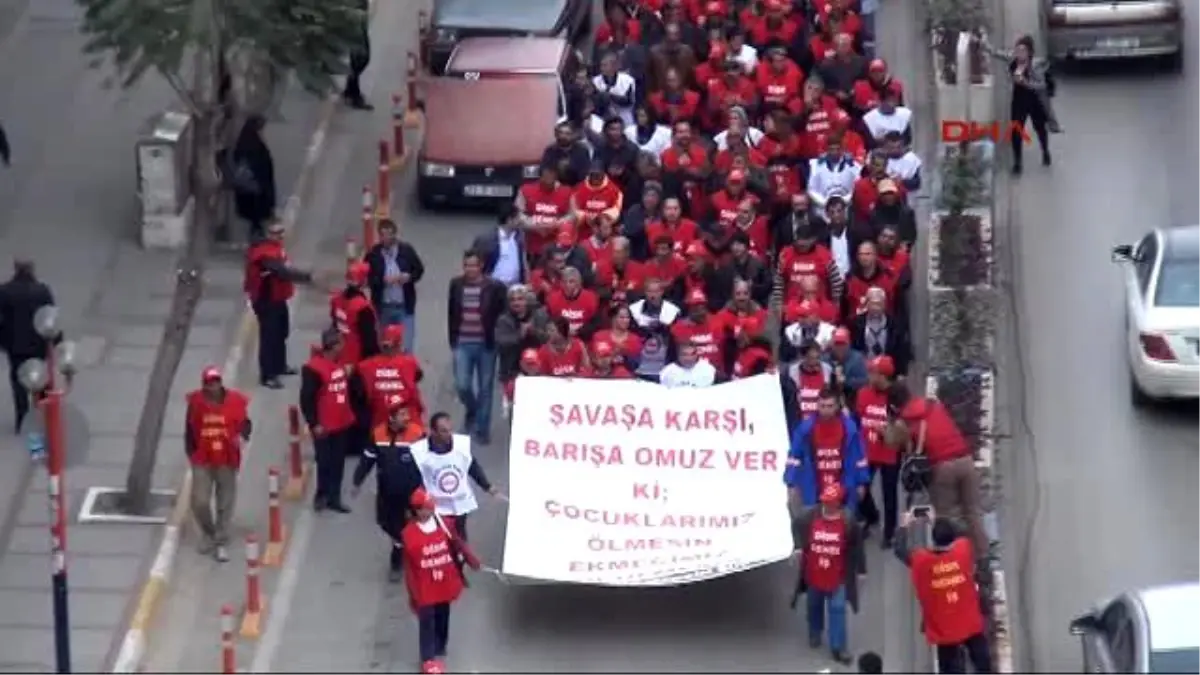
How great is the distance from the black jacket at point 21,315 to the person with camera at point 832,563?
281 inches

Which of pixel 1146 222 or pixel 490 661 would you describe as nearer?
pixel 490 661

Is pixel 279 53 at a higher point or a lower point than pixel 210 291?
higher

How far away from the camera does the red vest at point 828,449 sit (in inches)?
935

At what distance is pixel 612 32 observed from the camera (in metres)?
32.9

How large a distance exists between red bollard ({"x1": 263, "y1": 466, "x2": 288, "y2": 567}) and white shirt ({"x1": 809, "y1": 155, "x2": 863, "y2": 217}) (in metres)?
5.63

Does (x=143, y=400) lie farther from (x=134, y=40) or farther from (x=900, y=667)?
(x=900, y=667)

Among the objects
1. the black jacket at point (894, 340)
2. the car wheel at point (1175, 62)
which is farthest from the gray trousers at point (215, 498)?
the car wheel at point (1175, 62)

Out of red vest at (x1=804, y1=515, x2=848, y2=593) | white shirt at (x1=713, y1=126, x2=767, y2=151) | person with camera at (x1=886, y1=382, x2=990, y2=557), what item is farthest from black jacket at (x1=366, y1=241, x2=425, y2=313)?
red vest at (x1=804, y1=515, x2=848, y2=593)

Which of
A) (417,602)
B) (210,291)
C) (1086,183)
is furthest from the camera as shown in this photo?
(1086,183)

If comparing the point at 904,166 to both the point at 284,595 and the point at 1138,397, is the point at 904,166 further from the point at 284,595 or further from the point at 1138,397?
the point at 284,595

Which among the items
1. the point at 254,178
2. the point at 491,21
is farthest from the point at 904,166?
the point at 491,21

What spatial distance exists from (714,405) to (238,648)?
3.91 m

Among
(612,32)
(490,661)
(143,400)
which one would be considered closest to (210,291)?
(143,400)

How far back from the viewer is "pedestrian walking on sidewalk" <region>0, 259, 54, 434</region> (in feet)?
88.6
